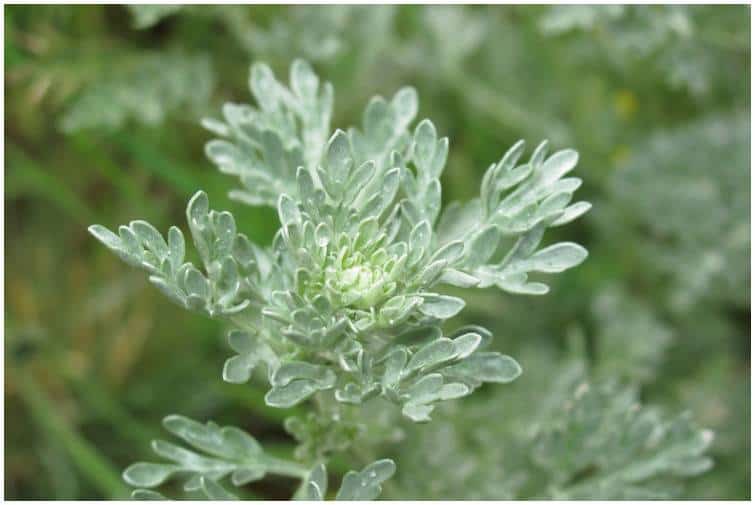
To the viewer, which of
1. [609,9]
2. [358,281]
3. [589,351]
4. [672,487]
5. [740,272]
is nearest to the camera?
[358,281]

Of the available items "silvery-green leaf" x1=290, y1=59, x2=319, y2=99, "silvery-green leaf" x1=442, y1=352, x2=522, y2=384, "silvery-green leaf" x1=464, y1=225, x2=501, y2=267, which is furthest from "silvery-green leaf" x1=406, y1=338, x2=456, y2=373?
"silvery-green leaf" x1=290, y1=59, x2=319, y2=99

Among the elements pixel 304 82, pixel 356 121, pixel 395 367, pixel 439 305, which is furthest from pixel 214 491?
pixel 356 121

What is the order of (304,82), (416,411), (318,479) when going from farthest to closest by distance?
1. (304,82)
2. (318,479)
3. (416,411)

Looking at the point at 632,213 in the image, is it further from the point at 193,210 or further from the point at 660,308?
the point at 193,210

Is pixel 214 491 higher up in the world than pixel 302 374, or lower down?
lower down

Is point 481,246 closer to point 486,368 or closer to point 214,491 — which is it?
point 486,368

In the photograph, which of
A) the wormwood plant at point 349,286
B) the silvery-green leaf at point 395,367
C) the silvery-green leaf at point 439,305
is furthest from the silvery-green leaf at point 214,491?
the silvery-green leaf at point 439,305

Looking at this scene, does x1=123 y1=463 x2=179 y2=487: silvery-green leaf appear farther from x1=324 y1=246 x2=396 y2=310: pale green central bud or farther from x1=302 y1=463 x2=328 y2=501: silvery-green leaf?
x1=324 y1=246 x2=396 y2=310: pale green central bud

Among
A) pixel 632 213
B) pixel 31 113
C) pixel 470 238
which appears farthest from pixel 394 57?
pixel 470 238
